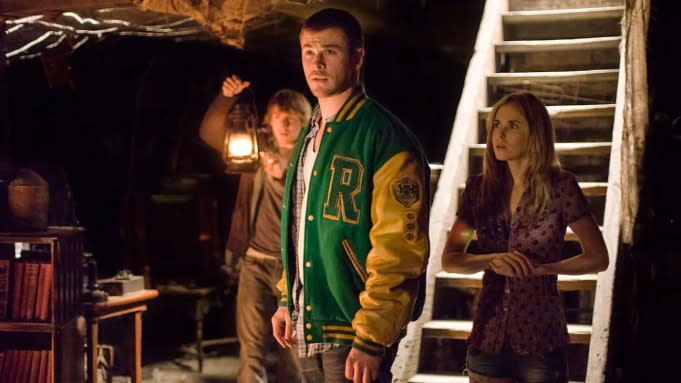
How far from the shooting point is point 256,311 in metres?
5.38

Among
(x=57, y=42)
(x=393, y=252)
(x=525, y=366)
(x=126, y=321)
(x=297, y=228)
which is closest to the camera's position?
(x=393, y=252)

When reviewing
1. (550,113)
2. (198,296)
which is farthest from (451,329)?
(198,296)

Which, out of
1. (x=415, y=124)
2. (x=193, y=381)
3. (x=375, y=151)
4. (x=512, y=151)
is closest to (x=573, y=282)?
(x=512, y=151)

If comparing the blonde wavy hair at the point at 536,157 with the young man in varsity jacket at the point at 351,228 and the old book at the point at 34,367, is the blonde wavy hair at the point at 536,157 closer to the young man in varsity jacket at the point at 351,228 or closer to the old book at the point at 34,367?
the young man in varsity jacket at the point at 351,228

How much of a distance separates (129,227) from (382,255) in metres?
7.38

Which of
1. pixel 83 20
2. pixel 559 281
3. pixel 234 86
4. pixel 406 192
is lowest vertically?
pixel 559 281

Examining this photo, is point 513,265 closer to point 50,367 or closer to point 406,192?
point 406,192

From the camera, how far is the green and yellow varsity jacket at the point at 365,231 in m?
2.80

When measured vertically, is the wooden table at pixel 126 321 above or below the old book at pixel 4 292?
below

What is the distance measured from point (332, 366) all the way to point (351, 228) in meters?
0.50

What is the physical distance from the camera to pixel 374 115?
295 centimetres

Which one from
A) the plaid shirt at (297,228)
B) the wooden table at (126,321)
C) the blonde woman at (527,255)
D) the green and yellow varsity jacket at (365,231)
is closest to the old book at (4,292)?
the wooden table at (126,321)

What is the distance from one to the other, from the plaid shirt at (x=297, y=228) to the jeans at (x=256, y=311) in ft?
7.32

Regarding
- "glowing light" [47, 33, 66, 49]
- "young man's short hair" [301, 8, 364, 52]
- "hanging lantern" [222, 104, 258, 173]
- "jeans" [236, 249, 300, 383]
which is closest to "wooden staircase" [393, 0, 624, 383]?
"jeans" [236, 249, 300, 383]
